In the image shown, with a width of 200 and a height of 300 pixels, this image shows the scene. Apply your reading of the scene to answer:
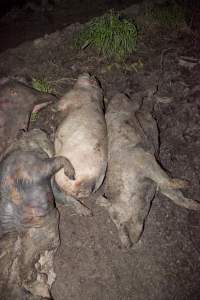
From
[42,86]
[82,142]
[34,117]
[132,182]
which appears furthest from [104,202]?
[42,86]

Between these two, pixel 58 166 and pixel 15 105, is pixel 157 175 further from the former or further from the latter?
pixel 15 105

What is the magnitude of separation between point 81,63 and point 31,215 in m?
3.09

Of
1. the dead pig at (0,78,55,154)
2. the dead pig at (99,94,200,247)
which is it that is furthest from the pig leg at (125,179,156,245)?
the dead pig at (0,78,55,154)

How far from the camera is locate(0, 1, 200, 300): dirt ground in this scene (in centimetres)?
304

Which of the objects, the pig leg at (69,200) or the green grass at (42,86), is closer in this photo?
the pig leg at (69,200)

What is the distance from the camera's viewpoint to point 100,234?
132 inches

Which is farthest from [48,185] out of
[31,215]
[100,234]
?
[100,234]

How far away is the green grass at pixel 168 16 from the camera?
221 inches

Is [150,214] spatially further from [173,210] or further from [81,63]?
[81,63]

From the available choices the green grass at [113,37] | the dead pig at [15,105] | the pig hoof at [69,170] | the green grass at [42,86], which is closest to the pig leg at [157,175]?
the pig hoof at [69,170]

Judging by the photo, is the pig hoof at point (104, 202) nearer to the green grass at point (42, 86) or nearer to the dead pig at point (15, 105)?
the dead pig at point (15, 105)

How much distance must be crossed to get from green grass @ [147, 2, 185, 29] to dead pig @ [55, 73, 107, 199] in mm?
3029

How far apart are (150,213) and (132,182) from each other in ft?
2.06

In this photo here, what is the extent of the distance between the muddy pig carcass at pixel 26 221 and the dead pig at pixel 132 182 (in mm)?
518
